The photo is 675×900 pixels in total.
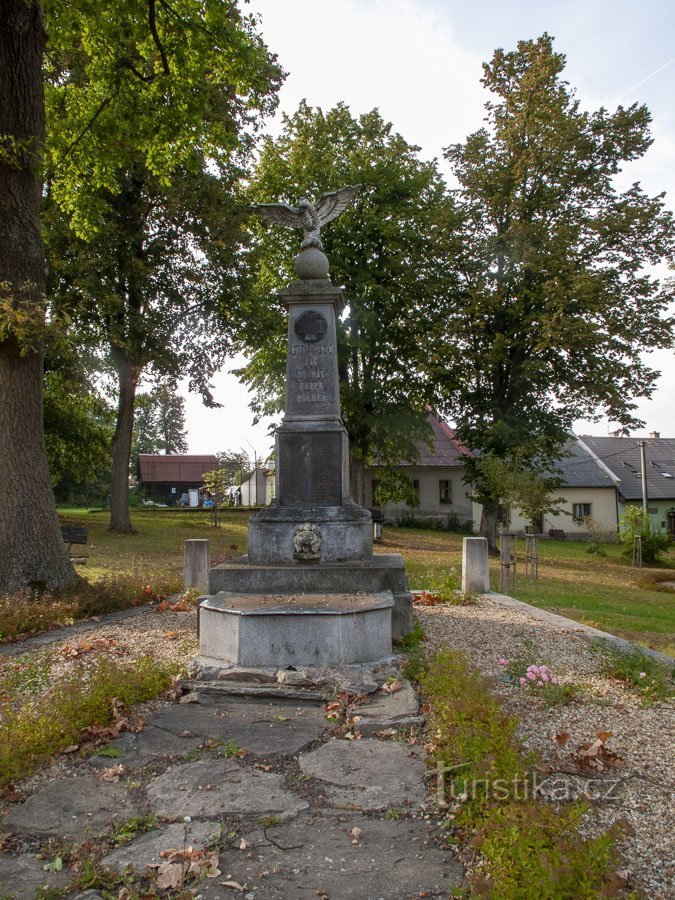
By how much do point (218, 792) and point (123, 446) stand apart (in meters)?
20.3

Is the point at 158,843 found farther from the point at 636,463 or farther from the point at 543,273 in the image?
the point at 636,463

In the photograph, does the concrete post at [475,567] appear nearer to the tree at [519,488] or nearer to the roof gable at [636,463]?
the tree at [519,488]

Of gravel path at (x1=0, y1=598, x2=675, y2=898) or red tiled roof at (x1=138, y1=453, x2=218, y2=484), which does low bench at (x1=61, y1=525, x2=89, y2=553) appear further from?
red tiled roof at (x1=138, y1=453, x2=218, y2=484)

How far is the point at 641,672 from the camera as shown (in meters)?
5.43

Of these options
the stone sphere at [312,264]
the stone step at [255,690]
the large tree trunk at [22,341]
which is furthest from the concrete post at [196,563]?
the stone step at [255,690]

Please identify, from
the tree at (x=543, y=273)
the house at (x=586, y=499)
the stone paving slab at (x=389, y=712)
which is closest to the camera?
the stone paving slab at (x=389, y=712)

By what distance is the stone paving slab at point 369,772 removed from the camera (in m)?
3.41

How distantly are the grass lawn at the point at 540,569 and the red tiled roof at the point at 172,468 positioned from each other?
33646mm

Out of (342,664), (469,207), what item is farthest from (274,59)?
(342,664)

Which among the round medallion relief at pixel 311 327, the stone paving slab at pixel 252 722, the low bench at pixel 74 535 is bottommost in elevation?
the stone paving slab at pixel 252 722

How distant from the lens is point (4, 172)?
8820mm

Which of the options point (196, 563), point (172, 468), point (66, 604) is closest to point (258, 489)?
point (172, 468)

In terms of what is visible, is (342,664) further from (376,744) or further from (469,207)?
(469,207)

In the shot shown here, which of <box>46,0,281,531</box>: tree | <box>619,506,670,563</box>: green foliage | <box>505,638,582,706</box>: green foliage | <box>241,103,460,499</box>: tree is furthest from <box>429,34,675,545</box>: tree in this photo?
<box>505,638,582,706</box>: green foliage
